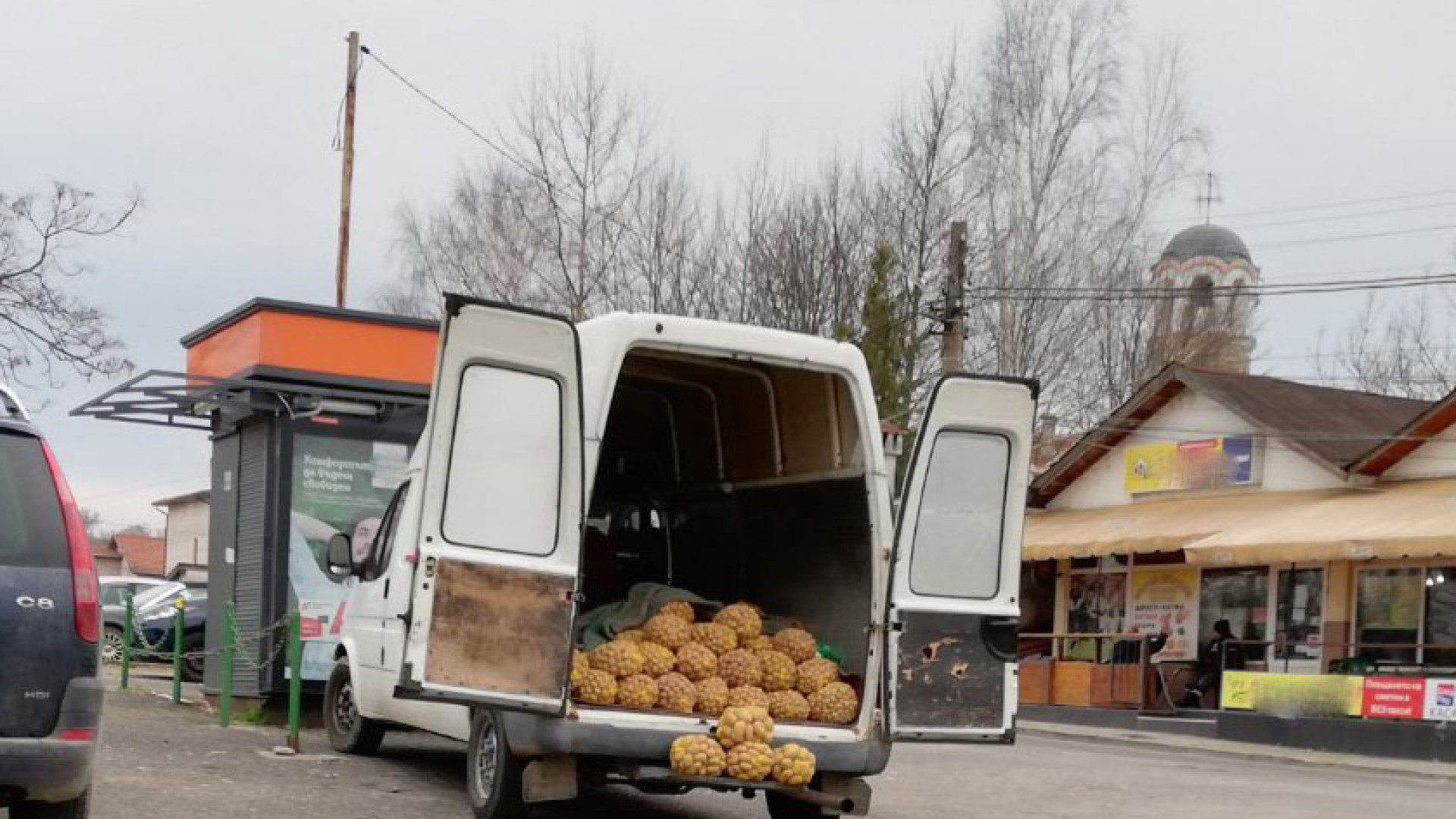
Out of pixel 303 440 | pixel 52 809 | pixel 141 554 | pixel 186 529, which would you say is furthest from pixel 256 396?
pixel 141 554

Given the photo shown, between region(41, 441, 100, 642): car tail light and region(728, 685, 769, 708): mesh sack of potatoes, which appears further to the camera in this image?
region(728, 685, 769, 708): mesh sack of potatoes

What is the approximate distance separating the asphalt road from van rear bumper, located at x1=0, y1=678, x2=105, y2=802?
2.61m

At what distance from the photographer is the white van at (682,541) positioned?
25.7 feet

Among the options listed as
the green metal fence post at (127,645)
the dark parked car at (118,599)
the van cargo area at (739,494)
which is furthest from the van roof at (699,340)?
the dark parked car at (118,599)

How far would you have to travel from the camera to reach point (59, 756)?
5.95 m

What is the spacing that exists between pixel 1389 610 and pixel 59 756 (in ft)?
65.3

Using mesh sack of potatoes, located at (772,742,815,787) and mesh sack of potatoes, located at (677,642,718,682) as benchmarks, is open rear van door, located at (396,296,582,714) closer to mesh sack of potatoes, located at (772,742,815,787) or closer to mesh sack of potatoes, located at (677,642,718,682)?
mesh sack of potatoes, located at (677,642,718,682)

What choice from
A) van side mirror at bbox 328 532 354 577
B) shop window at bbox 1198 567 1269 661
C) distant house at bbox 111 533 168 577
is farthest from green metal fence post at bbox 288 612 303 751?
distant house at bbox 111 533 168 577

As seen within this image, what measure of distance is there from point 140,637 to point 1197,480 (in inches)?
620

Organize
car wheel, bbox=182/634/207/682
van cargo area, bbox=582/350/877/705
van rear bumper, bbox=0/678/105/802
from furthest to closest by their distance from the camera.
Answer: car wheel, bbox=182/634/207/682, van cargo area, bbox=582/350/877/705, van rear bumper, bbox=0/678/105/802

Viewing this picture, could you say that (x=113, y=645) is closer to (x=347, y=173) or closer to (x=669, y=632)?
(x=347, y=173)

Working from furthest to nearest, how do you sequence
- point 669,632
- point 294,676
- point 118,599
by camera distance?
point 118,599, point 294,676, point 669,632

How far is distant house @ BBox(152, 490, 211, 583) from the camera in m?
74.8

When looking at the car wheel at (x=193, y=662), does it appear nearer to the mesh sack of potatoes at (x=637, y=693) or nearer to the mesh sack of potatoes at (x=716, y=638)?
the mesh sack of potatoes at (x=716, y=638)
